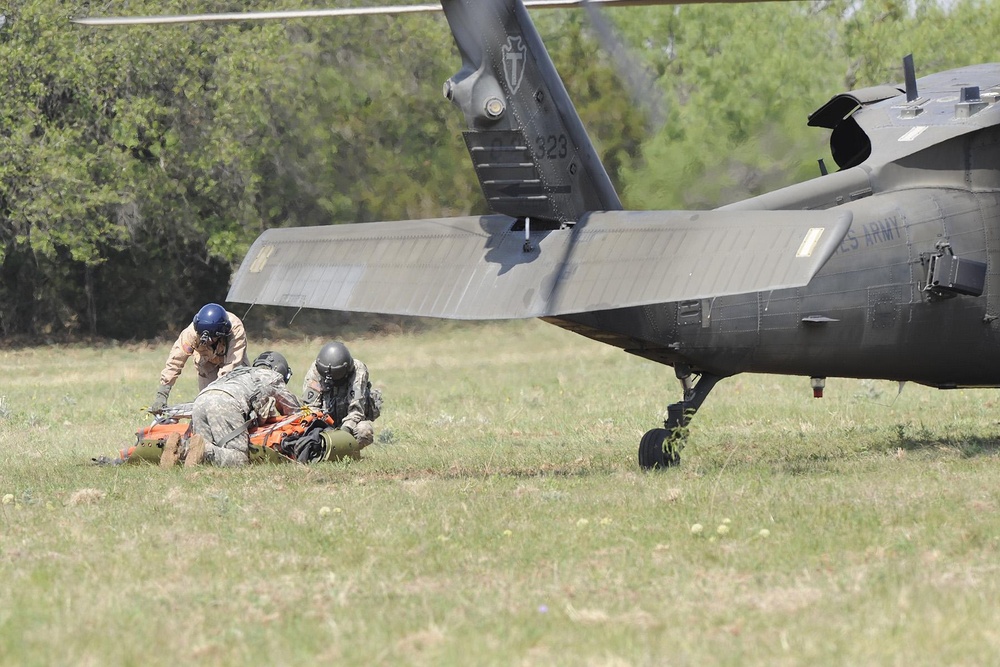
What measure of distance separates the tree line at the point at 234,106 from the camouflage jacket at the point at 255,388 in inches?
597

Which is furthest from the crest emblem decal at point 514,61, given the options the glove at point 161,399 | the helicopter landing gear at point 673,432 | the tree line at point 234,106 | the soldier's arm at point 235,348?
the tree line at point 234,106

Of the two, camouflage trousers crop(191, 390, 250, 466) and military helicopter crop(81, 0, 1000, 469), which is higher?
→ military helicopter crop(81, 0, 1000, 469)

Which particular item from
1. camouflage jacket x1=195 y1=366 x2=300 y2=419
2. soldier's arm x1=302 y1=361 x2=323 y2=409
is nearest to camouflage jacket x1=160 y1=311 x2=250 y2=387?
soldier's arm x1=302 y1=361 x2=323 y2=409

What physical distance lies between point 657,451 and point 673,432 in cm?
31

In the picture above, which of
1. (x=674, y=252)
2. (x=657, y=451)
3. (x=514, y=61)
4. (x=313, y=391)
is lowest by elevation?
(x=313, y=391)

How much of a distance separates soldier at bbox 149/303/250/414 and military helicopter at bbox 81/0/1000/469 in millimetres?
2153

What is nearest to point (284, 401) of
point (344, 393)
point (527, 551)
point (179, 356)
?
point (344, 393)

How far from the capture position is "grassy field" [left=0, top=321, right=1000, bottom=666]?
23.3ft

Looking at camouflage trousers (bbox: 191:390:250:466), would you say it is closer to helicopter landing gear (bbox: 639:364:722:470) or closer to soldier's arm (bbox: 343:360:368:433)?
soldier's arm (bbox: 343:360:368:433)

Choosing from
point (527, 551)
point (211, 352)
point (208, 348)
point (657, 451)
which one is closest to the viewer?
point (527, 551)

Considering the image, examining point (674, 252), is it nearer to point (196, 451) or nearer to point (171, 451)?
point (196, 451)

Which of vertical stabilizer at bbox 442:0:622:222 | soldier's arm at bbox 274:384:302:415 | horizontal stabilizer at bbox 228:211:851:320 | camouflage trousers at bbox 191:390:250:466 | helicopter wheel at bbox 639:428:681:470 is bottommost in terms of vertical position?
camouflage trousers at bbox 191:390:250:466

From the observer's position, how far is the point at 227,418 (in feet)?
46.8

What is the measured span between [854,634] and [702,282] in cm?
444
